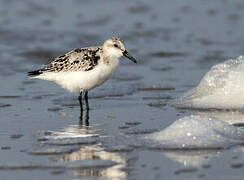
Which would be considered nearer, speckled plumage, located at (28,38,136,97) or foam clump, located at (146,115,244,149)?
foam clump, located at (146,115,244,149)

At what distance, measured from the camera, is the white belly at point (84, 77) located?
7832mm

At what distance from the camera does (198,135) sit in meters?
5.94

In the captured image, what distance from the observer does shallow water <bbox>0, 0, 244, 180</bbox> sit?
536cm

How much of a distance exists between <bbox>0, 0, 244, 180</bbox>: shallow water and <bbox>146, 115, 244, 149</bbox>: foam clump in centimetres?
14

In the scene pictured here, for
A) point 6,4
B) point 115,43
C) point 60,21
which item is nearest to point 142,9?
point 60,21

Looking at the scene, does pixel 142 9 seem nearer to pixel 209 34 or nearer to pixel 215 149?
pixel 209 34

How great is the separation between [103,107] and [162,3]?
744 centimetres

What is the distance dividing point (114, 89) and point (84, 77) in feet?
4.16

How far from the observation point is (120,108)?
792 cm

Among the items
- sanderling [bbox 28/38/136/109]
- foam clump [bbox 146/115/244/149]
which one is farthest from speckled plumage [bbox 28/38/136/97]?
foam clump [bbox 146/115/244/149]

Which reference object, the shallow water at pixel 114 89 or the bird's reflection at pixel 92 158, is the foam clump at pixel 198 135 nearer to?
the shallow water at pixel 114 89

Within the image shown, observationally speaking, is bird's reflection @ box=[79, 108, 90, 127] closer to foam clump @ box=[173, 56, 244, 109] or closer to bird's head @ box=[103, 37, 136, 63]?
bird's head @ box=[103, 37, 136, 63]

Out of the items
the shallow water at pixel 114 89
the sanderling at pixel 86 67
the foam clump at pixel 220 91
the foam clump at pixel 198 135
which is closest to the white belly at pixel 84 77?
the sanderling at pixel 86 67

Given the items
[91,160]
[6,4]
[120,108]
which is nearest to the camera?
[91,160]
